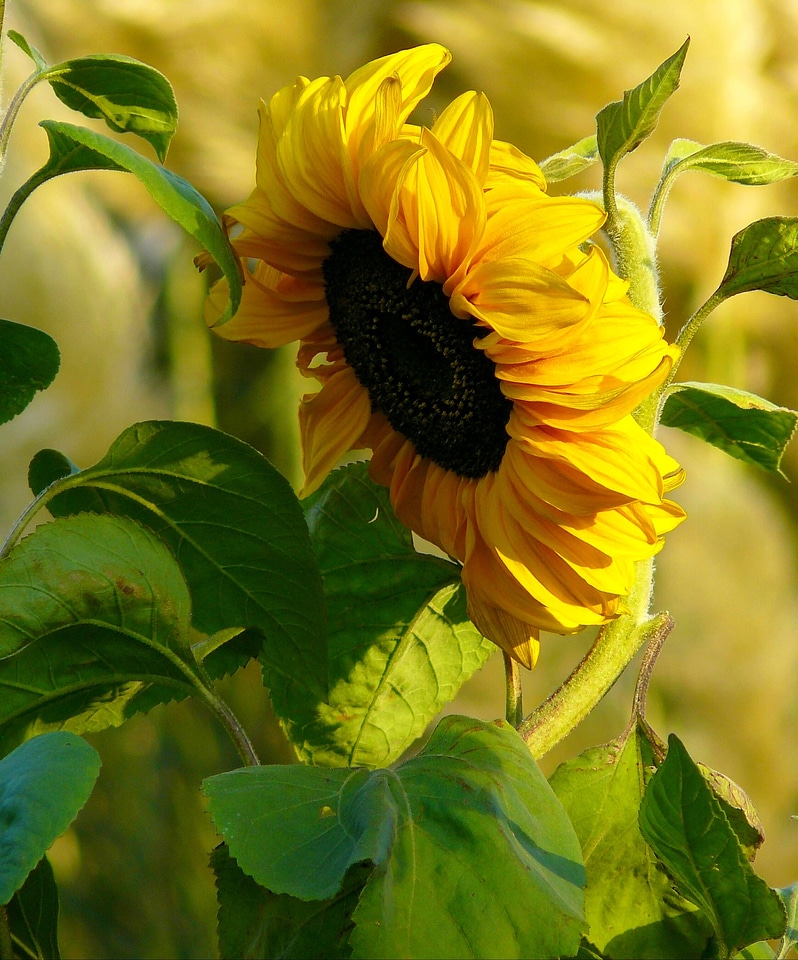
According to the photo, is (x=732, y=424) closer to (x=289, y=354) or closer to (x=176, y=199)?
(x=176, y=199)

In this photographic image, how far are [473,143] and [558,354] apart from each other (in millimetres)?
73

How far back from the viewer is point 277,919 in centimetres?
31

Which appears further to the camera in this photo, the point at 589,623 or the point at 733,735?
the point at 733,735

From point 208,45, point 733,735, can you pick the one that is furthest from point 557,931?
point 208,45

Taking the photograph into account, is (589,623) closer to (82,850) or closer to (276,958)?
(276,958)

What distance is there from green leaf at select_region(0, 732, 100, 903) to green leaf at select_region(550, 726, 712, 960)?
7.0 inches

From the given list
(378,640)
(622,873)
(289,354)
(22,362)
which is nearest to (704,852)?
(622,873)

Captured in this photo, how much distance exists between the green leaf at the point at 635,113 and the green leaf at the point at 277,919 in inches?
9.5

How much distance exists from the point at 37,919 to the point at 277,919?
0.10 m

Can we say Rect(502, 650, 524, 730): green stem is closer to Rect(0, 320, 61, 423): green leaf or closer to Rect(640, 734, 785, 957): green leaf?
Rect(640, 734, 785, 957): green leaf

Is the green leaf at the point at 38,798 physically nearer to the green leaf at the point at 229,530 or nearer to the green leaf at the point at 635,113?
the green leaf at the point at 229,530

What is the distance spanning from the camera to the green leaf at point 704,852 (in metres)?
0.28

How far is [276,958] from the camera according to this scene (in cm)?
31

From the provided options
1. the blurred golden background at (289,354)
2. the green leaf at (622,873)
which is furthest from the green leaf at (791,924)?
the blurred golden background at (289,354)
